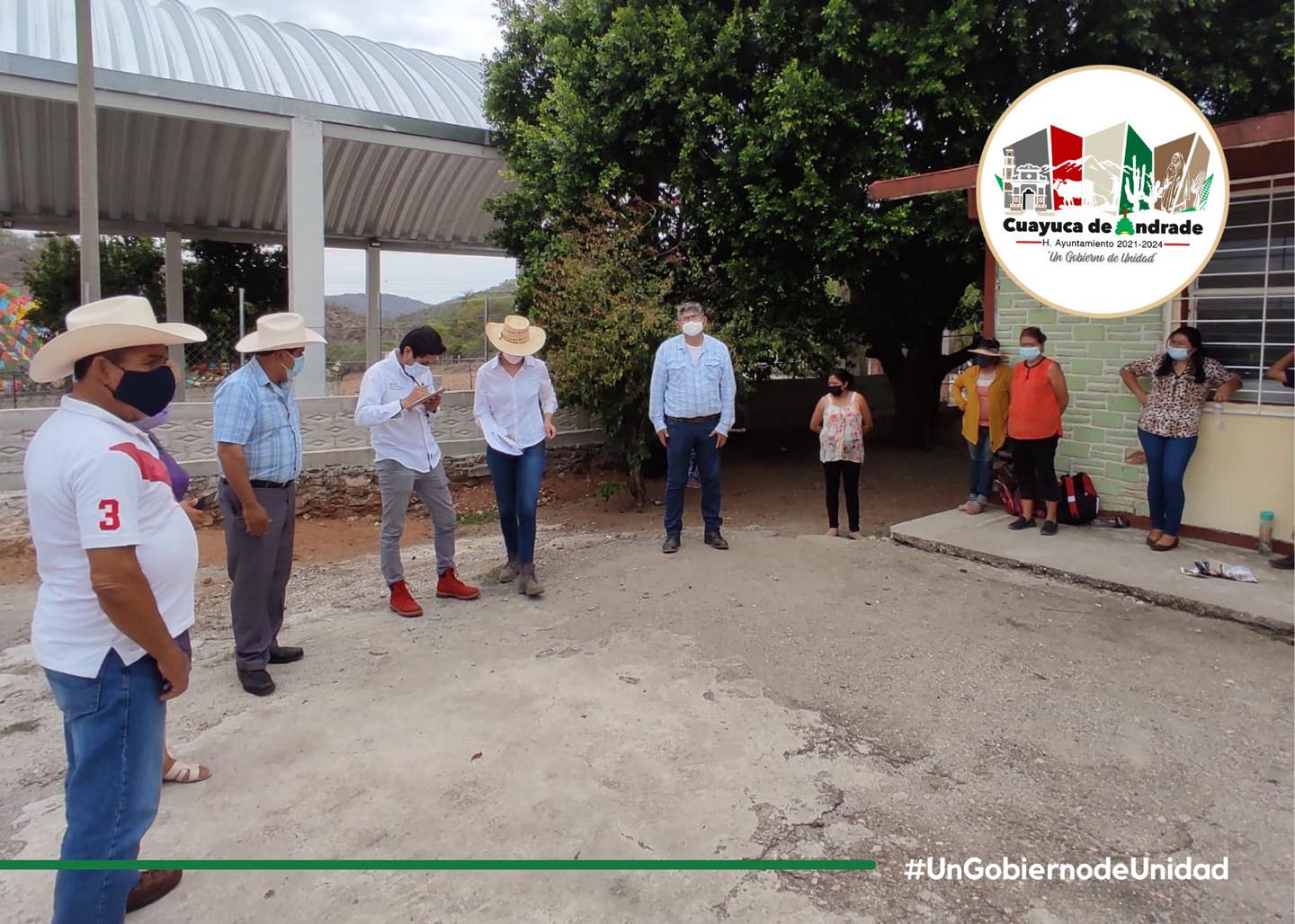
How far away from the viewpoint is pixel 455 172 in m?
15.0

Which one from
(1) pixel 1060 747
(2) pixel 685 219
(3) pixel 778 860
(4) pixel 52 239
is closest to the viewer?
(3) pixel 778 860

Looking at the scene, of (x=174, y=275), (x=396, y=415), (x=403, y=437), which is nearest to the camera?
(x=396, y=415)

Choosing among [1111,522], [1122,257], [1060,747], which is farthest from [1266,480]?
[1060,747]

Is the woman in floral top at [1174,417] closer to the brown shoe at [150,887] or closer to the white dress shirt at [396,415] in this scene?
the white dress shirt at [396,415]

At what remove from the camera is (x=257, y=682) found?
3975 millimetres

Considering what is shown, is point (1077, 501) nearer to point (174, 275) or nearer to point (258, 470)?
point (258, 470)

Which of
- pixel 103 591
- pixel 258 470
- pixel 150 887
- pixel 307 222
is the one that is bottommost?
pixel 150 887

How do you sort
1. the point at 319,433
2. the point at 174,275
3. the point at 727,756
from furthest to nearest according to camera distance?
the point at 174,275
the point at 319,433
the point at 727,756

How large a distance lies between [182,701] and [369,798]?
4.79 ft

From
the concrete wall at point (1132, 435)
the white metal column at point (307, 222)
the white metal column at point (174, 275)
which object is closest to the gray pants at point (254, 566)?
the concrete wall at point (1132, 435)

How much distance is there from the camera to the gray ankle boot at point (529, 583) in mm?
5355

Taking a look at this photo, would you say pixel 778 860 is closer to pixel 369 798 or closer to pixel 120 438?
pixel 369 798

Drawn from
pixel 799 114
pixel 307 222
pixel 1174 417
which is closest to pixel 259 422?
pixel 1174 417

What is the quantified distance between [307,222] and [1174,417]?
9065mm
